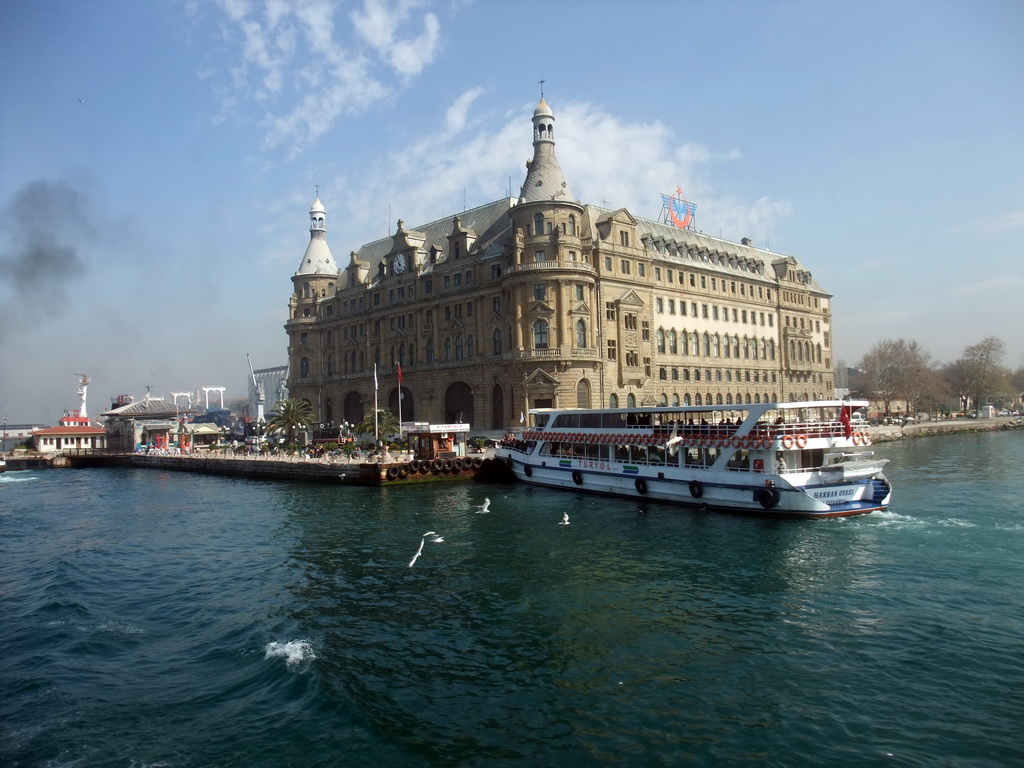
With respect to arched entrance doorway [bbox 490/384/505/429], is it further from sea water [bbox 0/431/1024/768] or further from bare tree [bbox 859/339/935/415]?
bare tree [bbox 859/339/935/415]

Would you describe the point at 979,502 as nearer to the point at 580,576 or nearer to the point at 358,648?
the point at 580,576

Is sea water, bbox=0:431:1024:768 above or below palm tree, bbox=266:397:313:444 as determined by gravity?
below

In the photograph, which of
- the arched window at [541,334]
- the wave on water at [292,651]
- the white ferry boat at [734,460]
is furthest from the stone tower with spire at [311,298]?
the wave on water at [292,651]

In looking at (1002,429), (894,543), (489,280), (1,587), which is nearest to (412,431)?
(489,280)

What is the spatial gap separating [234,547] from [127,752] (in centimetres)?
2205

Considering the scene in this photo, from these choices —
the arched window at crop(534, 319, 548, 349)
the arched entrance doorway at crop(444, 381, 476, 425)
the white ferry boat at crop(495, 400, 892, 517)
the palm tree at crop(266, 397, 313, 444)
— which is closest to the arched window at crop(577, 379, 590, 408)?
the arched window at crop(534, 319, 548, 349)

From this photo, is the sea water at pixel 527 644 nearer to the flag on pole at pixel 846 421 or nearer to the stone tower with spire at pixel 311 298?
the flag on pole at pixel 846 421

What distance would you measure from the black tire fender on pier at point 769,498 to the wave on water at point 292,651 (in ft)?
92.6

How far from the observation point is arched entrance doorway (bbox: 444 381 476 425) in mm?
87188

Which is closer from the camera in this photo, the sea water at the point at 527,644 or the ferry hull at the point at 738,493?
the sea water at the point at 527,644

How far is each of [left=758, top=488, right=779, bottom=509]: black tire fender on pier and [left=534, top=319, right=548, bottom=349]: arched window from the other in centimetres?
3903

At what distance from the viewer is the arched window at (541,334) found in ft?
251

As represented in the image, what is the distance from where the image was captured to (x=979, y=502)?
136ft

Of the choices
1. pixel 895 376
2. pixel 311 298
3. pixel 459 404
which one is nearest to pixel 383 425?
pixel 459 404
